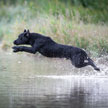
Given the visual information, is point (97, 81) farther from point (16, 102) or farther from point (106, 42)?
point (106, 42)

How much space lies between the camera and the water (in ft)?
27.6

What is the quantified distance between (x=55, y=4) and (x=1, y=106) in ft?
42.0

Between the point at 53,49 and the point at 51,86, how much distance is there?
2480 mm

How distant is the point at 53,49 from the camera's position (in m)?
12.6

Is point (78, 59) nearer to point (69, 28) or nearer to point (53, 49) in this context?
point (53, 49)

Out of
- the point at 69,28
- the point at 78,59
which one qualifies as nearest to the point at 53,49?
the point at 78,59

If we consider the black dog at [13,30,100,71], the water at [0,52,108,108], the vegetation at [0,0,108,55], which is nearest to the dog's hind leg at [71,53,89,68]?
the black dog at [13,30,100,71]

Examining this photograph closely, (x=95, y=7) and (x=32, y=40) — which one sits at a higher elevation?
(x=32, y=40)

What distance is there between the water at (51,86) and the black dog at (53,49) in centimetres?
40

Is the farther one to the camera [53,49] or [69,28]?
[69,28]

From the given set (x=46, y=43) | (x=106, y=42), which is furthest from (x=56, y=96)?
(x=106, y=42)

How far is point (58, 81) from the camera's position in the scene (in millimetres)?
11133

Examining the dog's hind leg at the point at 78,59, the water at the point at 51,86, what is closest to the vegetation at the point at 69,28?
the water at the point at 51,86

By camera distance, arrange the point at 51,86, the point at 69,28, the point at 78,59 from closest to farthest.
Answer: the point at 51,86 < the point at 78,59 < the point at 69,28
